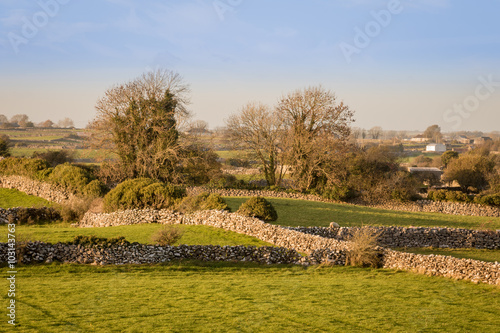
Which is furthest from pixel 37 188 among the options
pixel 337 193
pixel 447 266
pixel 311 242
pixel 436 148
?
pixel 436 148

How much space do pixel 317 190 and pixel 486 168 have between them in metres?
22.2

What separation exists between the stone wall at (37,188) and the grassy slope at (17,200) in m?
0.40

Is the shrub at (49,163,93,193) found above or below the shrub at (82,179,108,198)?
above

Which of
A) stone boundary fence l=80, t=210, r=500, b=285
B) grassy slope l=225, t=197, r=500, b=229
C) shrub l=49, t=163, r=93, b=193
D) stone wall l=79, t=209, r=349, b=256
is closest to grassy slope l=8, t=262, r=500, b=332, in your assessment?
stone boundary fence l=80, t=210, r=500, b=285

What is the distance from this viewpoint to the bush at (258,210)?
65.6 feet

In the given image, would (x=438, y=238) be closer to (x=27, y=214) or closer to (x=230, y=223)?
(x=230, y=223)

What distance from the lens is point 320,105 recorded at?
39.1 m

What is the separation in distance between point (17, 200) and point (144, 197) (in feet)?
47.9

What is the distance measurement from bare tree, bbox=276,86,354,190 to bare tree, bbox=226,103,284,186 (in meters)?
1.02

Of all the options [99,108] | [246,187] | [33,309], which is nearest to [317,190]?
[246,187]

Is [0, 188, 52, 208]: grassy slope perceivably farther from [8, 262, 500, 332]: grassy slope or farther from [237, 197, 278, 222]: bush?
[8, 262, 500, 332]: grassy slope

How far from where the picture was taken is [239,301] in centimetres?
1012

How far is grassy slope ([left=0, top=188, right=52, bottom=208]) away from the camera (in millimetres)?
30047

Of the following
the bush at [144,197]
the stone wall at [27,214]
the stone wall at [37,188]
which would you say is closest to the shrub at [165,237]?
the bush at [144,197]
